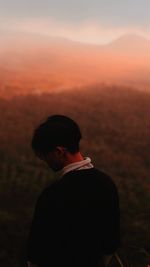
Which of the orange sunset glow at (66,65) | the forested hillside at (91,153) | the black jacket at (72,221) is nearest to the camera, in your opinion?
the black jacket at (72,221)

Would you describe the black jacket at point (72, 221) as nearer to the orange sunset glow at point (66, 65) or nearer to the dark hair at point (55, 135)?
the dark hair at point (55, 135)

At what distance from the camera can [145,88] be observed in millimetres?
7449

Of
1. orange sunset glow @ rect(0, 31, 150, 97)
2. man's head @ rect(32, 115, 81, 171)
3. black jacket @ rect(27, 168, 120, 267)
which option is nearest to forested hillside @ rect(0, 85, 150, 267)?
orange sunset glow @ rect(0, 31, 150, 97)

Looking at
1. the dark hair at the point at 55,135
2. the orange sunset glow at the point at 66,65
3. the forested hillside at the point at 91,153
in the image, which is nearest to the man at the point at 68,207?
the dark hair at the point at 55,135

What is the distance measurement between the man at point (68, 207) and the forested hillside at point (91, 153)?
328cm

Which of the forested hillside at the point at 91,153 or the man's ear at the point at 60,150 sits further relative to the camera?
the forested hillside at the point at 91,153

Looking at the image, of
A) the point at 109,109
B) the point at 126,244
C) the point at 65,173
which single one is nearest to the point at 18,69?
the point at 109,109

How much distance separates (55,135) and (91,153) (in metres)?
4.60

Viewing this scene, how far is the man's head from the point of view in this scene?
56.4 inches

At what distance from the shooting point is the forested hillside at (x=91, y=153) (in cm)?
518

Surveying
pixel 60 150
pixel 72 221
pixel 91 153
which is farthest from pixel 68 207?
pixel 91 153

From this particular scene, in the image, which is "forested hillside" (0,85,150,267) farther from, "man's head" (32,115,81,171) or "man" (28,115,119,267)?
"man's head" (32,115,81,171)

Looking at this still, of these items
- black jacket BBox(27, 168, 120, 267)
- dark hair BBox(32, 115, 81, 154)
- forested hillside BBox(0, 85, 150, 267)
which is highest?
dark hair BBox(32, 115, 81, 154)

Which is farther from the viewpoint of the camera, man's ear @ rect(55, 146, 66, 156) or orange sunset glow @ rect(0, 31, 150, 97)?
orange sunset glow @ rect(0, 31, 150, 97)
